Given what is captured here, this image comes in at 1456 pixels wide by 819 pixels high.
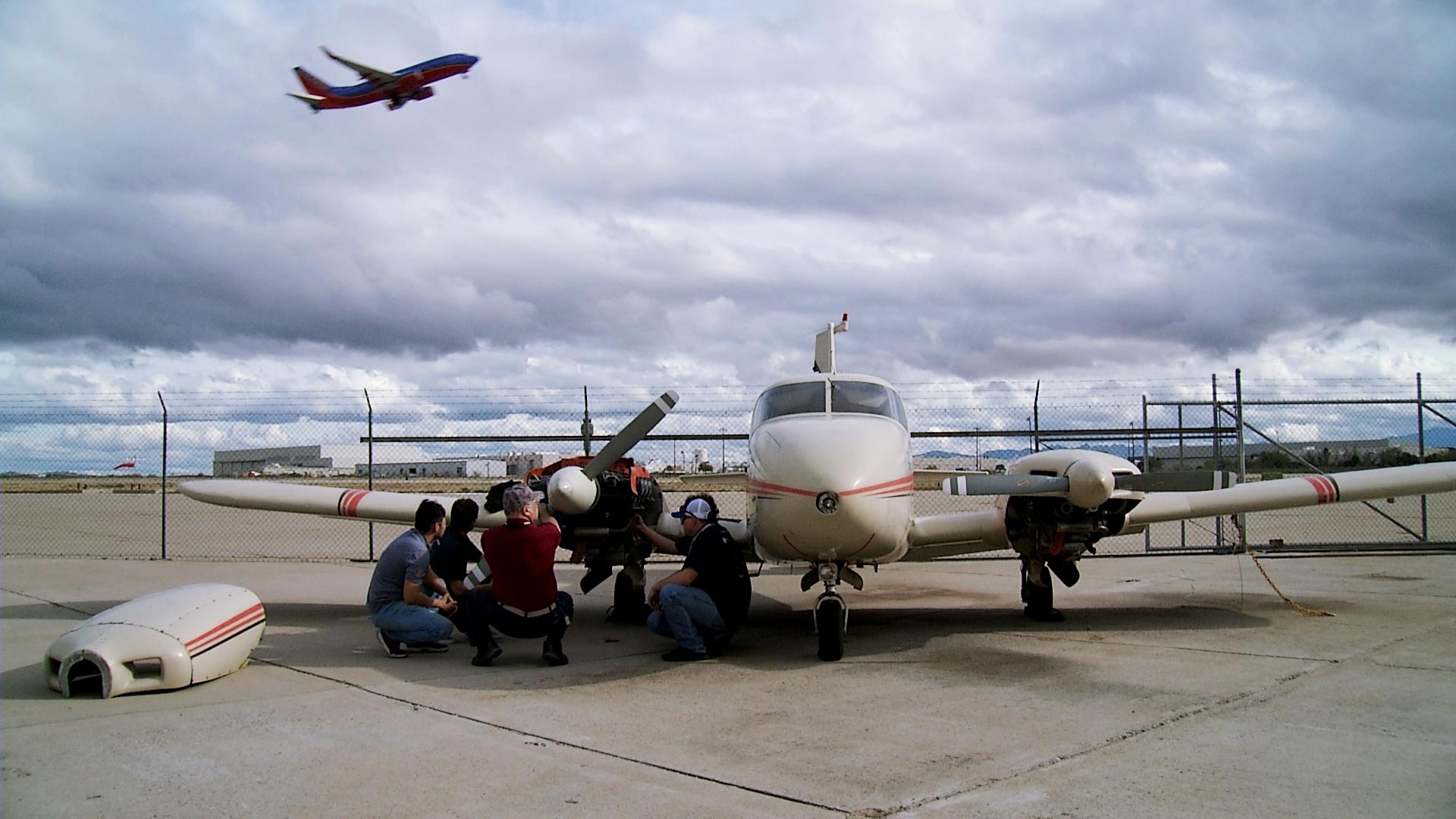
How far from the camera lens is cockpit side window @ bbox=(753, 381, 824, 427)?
372 inches

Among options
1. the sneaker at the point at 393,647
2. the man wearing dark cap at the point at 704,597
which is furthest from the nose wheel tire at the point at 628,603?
the sneaker at the point at 393,647

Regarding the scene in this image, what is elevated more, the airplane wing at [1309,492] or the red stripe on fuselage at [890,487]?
the red stripe on fuselage at [890,487]

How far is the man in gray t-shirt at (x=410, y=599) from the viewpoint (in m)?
8.53

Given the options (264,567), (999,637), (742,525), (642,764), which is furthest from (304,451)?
(642,764)

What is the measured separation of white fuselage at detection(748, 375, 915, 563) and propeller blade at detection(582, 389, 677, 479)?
3.95ft

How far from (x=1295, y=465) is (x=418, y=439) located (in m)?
16.6

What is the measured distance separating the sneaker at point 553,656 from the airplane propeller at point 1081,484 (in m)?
3.86

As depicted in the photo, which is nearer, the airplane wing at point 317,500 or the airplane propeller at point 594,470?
the airplane propeller at point 594,470

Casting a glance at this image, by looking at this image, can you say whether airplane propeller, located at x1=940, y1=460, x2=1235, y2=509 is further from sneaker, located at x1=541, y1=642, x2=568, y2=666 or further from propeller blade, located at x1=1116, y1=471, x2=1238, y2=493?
sneaker, located at x1=541, y1=642, x2=568, y2=666

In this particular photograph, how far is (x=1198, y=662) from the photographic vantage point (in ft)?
25.8

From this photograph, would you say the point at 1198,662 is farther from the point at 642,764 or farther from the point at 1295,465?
the point at 1295,465

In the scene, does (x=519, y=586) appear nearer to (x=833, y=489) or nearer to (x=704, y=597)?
(x=704, y=597)

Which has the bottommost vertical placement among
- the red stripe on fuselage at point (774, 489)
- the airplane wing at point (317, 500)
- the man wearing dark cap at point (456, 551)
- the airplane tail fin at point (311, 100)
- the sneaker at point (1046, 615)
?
the sneaker at point (1046, 615)

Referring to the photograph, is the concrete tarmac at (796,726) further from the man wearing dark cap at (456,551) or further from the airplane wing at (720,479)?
the airplane wing at (720,479)
